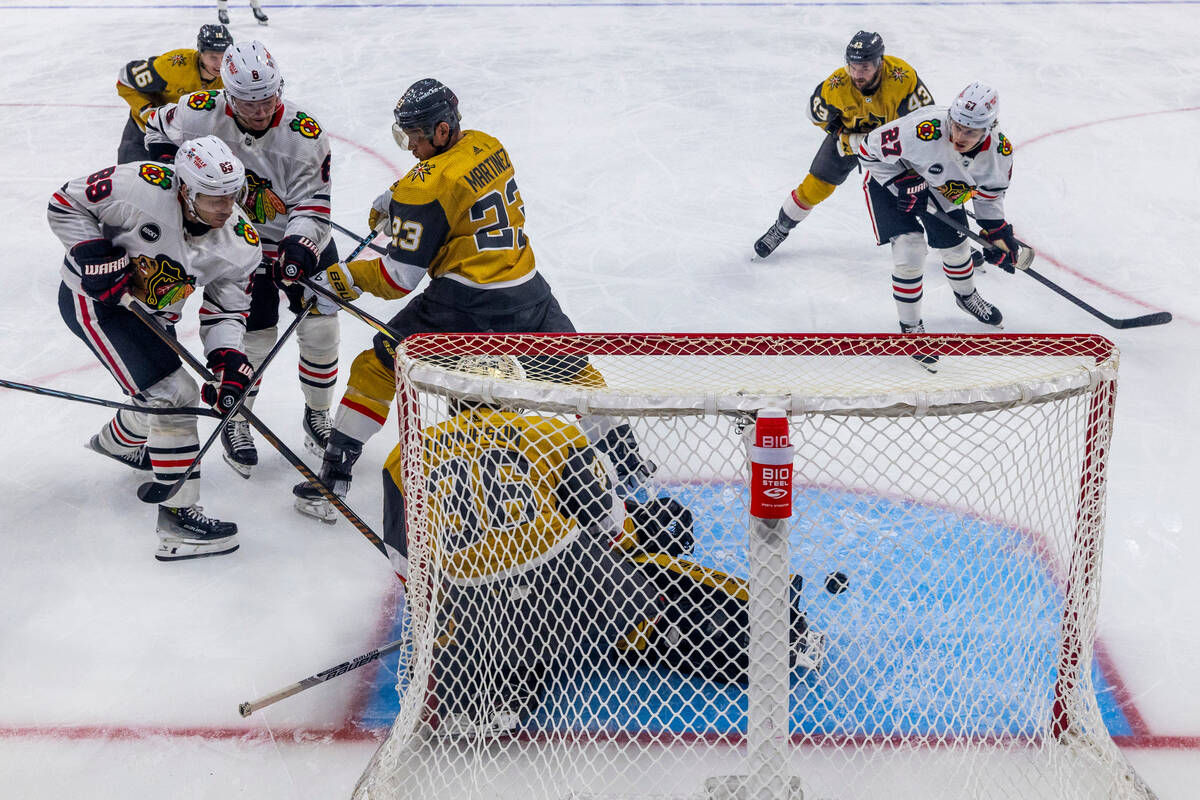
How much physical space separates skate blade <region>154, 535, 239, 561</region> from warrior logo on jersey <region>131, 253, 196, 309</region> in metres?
0.59

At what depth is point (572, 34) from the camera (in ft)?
24.8

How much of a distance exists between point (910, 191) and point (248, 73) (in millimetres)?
2077

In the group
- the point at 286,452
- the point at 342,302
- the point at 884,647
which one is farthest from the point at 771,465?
the point at 342,302

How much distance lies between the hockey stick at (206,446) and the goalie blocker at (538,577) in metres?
0.62

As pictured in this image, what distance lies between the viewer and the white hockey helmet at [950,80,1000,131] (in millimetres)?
3461

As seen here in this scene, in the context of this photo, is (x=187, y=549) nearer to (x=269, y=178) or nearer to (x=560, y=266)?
(x=269, y=178)

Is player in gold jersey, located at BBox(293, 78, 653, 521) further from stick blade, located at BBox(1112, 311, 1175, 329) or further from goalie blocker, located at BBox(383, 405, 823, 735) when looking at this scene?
stick blade, located at BBox(1112, 311, 1175, 329)

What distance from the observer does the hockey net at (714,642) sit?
1.97m

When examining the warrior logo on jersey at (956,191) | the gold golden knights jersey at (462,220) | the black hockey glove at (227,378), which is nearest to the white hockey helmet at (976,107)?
the warrior logo on jersey at (956,191)

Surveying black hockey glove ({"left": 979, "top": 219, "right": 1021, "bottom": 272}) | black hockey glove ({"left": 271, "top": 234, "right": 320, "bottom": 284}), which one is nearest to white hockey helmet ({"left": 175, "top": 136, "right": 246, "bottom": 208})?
black hockey glove ({"left": 271, "top": 234, "right": 320, "bottom": 284})

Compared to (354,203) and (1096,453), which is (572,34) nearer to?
(354,203)

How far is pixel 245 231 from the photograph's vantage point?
2.78 meters

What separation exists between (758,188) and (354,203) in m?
1.83

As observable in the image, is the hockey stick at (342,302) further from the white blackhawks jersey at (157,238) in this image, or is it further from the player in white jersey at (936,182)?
the player in white jersey at (936,182)
